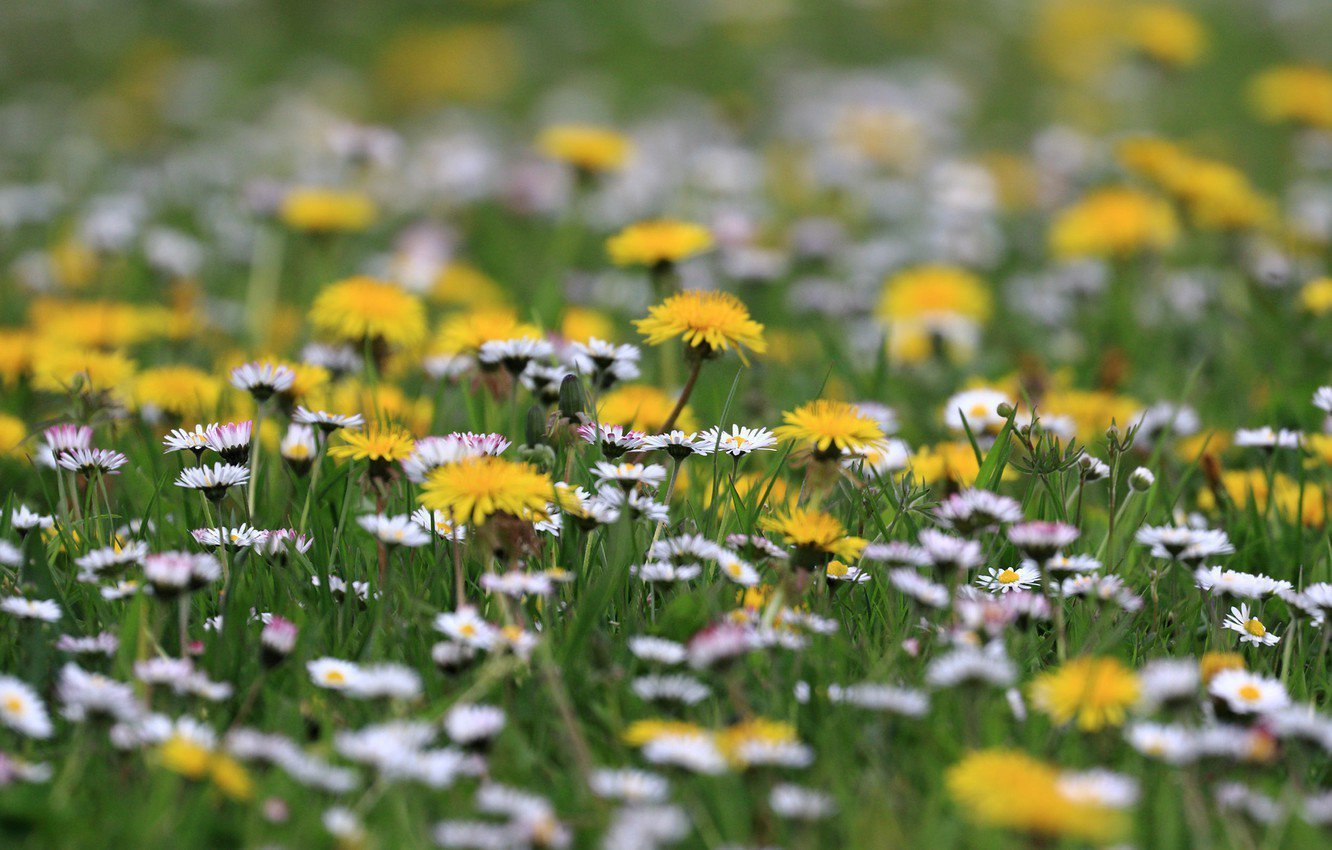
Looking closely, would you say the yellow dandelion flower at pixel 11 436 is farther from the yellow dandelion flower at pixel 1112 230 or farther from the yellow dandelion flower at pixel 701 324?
the yellow dandelion flower at pixel 1112 230

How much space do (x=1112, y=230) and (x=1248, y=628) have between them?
2436mm

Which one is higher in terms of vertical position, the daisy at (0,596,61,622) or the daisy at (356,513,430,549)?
the daisy at (356,513,430,549)

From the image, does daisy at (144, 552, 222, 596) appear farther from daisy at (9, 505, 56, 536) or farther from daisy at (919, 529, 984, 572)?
daisy at (919, 529, 984, 572)

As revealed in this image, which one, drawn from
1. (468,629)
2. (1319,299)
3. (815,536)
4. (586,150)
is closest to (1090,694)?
(815,536)

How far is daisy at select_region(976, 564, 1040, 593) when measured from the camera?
1.87 meters

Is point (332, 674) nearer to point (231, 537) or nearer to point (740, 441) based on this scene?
point (231, 537)

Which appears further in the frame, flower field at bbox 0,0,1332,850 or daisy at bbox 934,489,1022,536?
daisy at bbox 934,489,1022,536

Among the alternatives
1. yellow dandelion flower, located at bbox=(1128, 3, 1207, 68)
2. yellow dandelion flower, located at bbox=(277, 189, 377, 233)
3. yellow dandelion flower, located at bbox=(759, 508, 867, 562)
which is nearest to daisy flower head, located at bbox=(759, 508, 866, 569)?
yellow dandelion flower, located at bbox=(759, 508, 867, 562)

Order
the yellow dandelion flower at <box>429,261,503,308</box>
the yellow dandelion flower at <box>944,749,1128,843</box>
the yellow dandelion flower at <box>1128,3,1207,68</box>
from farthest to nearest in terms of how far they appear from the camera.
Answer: the yellow dandelion flower at <box>1128,3,1207,68</box>
the yellow dandelion flower at <box>429,261,503,308</box>
the yellow dandelion flower at <box>944,749,1128,843</box>

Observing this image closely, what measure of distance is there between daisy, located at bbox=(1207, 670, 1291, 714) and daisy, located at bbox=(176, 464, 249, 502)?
1.29 m

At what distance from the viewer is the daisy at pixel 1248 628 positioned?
181cm

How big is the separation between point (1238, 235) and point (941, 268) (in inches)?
35.4

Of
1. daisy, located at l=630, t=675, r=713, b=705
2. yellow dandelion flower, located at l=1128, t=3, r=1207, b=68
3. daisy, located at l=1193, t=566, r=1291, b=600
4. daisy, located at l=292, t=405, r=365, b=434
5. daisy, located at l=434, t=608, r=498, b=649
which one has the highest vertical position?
yellow dandelion flower, located at l=1128, t=3, r=1207, b=68

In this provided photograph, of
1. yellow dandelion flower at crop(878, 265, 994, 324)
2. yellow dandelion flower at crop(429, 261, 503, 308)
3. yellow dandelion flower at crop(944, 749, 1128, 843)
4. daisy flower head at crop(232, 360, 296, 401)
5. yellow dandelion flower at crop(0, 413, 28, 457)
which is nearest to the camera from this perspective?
yellow dandelion flower at crop(944, 749, 1128, 843)
